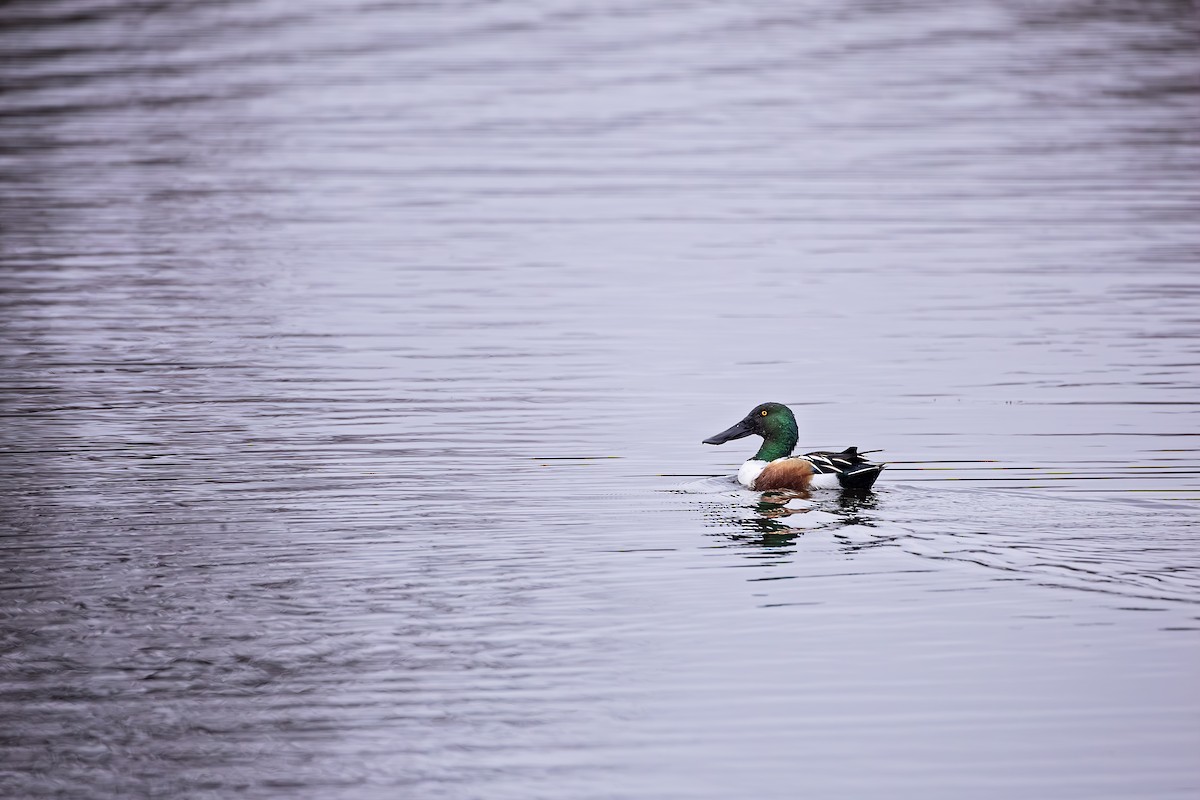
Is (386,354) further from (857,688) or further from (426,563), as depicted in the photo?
(857,688)

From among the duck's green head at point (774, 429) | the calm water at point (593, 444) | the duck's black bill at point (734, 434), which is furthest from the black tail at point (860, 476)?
the duck's black bill at point (734, 434)

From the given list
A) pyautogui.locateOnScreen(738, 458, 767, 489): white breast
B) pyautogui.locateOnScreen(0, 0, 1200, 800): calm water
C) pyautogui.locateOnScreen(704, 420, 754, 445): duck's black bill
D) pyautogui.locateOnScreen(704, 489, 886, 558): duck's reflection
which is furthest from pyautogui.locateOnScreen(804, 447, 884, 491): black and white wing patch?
pyautogui.locateOnScreen(704, 420, 754, 445): duck's black bill

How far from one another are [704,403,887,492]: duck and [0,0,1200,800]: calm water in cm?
26

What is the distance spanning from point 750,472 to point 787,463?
36cm

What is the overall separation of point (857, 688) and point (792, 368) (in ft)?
30.4

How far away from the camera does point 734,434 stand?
14898 mm

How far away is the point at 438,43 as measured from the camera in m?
48.1

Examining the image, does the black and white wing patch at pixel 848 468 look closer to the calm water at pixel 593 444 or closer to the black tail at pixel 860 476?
the black tail at pixel 860 476

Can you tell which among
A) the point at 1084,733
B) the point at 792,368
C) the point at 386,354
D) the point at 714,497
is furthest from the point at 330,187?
the point at 1084,733

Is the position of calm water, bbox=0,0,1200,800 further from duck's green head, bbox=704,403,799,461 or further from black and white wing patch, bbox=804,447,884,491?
duck's green head, bbox=704,403,799,461

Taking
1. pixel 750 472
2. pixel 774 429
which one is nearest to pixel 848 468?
pixel 750 472

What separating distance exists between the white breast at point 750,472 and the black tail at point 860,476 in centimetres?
80

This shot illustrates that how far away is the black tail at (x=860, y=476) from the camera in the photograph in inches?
518

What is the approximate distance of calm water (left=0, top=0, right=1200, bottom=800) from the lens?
9109mm
